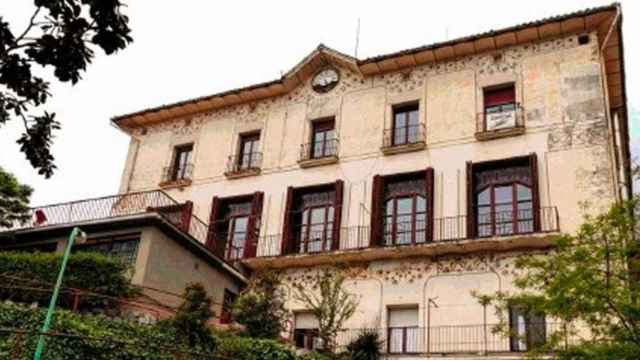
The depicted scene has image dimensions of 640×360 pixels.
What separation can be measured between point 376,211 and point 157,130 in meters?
11.7

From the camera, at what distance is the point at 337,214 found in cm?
2312

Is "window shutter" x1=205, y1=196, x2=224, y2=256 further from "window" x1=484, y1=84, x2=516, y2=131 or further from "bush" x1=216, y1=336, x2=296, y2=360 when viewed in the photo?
"window" x1=484, y1=84, x2=516, y2=131

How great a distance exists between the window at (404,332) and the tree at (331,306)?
1329mm

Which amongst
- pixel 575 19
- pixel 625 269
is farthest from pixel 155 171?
pixel 625 269

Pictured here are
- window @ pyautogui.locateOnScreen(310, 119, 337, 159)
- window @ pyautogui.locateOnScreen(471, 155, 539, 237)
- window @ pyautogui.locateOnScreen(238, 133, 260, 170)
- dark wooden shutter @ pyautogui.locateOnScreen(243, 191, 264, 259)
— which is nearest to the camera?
window @ pyautogui.locateOnScreen(471, 155, 539, 237)

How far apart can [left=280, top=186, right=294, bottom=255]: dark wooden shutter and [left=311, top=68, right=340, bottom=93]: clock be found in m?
4.40

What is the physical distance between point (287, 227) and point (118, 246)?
236 inches

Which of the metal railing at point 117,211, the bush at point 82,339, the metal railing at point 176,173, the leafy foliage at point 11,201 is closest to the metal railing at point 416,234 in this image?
the metal railing at point 117,211

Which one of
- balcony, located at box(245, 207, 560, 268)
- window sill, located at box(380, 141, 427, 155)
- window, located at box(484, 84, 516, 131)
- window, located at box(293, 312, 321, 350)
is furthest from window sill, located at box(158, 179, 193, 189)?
window, located at box(484, 84, 516, 131)

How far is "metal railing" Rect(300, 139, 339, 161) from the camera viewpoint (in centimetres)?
2487

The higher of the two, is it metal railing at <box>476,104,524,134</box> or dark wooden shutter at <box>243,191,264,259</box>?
metal railing at <box>476,104,524,134</box>

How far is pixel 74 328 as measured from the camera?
47.7 ft

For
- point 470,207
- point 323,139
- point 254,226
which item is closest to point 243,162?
point 254,226

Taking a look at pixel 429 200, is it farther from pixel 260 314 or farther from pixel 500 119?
pixel 260 314
